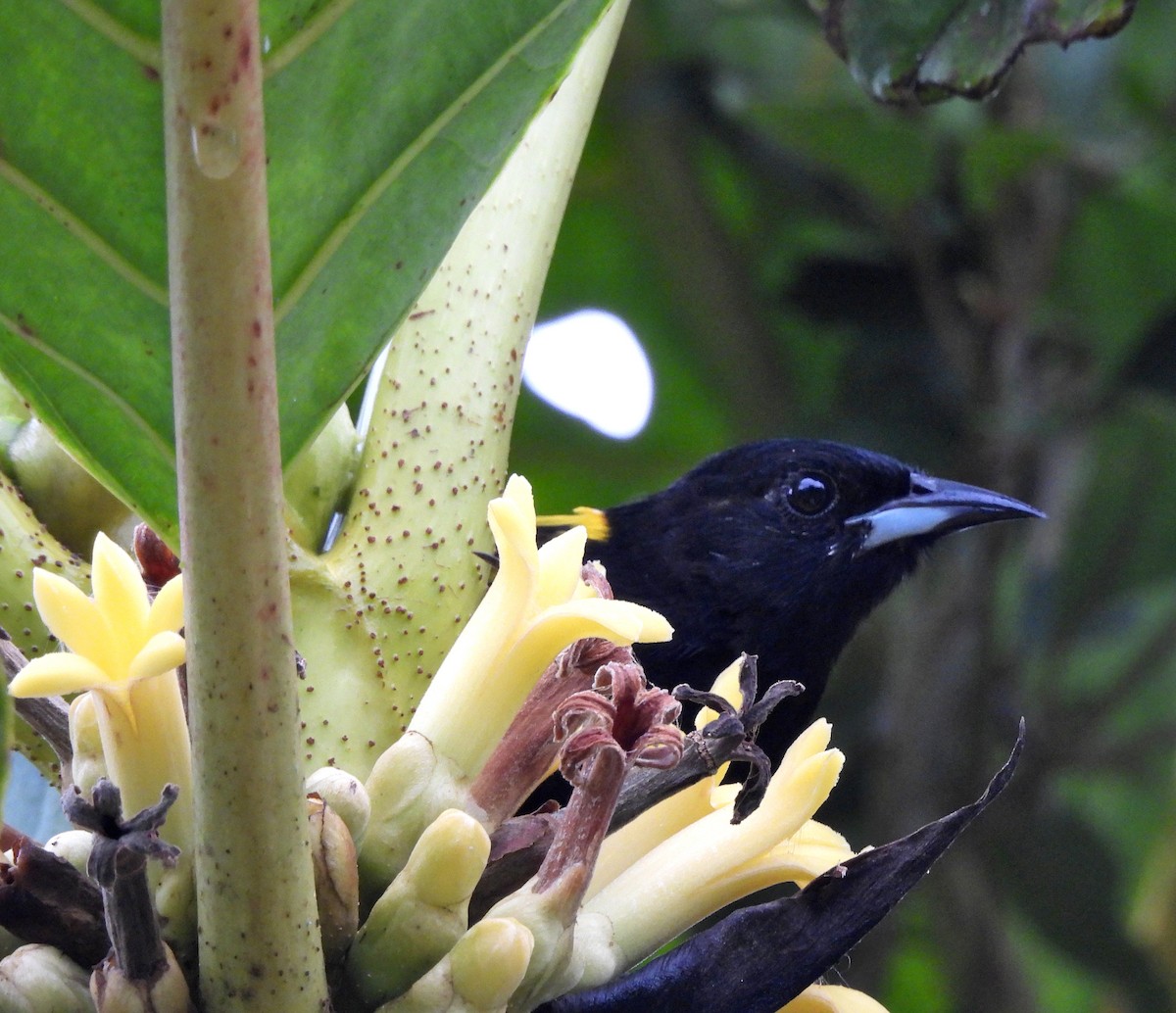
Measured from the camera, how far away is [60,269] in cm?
108

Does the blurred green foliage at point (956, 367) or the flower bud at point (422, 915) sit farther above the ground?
the blurred green foliage at point (956, 367)

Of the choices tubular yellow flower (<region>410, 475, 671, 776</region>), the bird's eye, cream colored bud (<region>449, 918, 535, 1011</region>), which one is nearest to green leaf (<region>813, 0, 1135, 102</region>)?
tubular yellow flower (<region>410, 475, 671, 776</region>)

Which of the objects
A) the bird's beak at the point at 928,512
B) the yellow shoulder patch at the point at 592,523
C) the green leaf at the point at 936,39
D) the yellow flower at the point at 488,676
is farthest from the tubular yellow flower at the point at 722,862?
the yellow shoulder patch at the point at 592,523

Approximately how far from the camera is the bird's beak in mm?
2531

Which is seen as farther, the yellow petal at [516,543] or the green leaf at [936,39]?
the green leaf at [936,39]

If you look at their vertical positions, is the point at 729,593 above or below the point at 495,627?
above

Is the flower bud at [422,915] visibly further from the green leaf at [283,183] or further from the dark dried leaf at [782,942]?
the green leaf at [283,183]

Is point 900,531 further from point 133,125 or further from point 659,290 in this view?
point 133,125

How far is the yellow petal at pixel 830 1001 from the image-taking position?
118 cm

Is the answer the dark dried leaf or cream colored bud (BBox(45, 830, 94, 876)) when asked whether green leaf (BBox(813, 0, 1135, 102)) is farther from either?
cream colored bud (BBox(45, 830, 94, 876))

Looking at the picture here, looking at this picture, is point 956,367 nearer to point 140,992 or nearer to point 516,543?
point 516,543

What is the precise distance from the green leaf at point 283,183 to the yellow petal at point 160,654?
22cm

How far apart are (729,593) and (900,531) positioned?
1.08 feet

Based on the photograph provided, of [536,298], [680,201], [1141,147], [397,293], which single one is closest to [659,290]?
[680,201]
